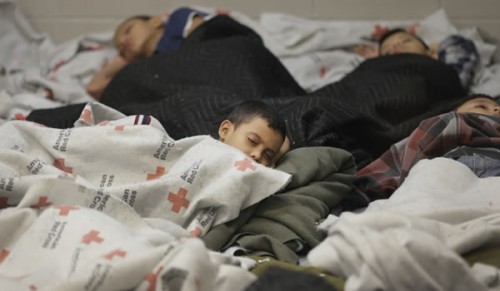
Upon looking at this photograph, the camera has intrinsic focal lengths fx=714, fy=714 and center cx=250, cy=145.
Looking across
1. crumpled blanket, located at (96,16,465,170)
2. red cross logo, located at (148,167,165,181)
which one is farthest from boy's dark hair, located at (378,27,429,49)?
red cross logo, located at (148,167,165,181)

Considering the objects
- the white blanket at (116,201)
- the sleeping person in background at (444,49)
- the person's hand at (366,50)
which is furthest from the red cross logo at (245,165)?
the person's hand at (366,50)

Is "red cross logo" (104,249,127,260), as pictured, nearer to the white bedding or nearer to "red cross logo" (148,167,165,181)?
"red cross logo" (148,167,165,181)

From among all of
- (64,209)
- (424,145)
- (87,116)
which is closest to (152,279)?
(64,209)

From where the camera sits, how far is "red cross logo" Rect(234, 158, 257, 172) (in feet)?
3.66

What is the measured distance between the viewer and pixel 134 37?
2.16 metres

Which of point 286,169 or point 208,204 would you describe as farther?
point 286,169

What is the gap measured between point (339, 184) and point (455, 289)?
430 millimetres

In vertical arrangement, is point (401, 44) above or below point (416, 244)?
below

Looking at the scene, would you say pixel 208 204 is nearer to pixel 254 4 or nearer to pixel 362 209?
pixel 362 209

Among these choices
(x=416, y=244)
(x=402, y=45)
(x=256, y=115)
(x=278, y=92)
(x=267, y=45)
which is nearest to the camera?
(x=416, y=244)

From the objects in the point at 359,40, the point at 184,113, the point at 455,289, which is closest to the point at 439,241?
the point at 455,289

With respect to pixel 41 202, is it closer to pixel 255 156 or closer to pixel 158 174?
pixel 158 174

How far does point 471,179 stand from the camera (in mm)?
1165

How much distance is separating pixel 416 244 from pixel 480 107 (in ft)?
2.82
